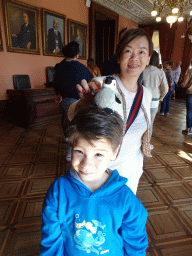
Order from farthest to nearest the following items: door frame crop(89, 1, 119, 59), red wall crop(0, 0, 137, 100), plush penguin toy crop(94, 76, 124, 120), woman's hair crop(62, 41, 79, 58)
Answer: door frame crop(89, 1, 119, 59), red wall crop(0, 0, 137, 100), woman's hair crop(62, 41, 79, 58), plush penguin toy crop(94, 76, 124, 120)

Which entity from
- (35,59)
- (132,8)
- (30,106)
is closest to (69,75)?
(30,106)

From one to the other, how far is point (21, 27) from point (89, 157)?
500cm

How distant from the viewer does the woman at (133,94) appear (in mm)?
1081

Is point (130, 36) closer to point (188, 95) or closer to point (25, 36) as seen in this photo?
point (188, 95)

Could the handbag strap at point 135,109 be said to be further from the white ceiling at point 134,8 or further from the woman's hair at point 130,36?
the white ceiling at point 134,8

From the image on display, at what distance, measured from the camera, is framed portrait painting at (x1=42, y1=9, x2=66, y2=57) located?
5.11 metres

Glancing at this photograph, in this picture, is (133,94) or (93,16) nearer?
(133,94)

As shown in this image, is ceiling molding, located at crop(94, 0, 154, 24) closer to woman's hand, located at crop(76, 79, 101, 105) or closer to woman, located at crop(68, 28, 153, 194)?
woman, located at crop(68, 28, 153, 194)

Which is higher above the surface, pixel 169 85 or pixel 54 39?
pixel 54 39

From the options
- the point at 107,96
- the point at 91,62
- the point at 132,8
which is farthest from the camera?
the point at 132,8

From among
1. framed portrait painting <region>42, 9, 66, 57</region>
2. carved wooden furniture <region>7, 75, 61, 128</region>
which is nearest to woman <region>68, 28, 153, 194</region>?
carved wooden furniture <region>7, 75, 61, 128</region>

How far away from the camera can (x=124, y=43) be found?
1089 mm

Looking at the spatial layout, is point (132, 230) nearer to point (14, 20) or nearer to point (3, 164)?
point (3, 164)

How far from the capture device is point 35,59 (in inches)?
203
